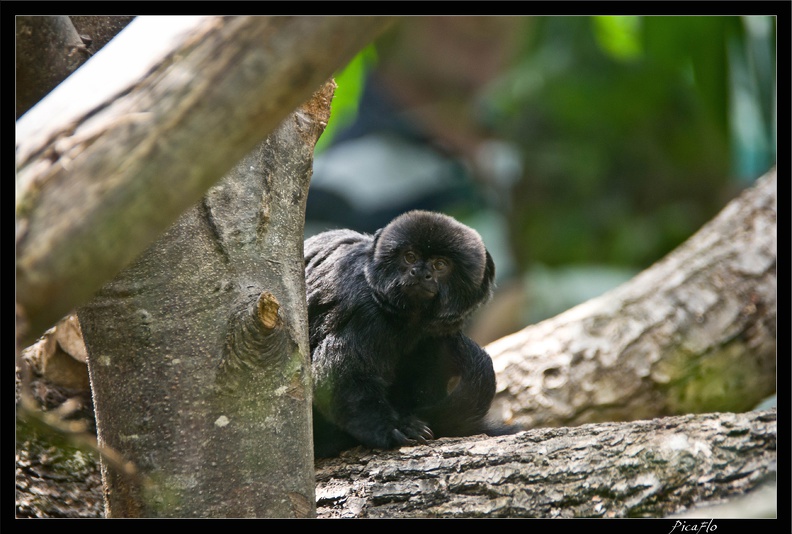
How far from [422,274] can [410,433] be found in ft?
2.25

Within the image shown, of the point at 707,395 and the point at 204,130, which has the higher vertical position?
the point at 204,130

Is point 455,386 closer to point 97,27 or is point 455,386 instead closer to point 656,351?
point 656,351

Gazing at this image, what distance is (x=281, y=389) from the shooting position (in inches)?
84.0

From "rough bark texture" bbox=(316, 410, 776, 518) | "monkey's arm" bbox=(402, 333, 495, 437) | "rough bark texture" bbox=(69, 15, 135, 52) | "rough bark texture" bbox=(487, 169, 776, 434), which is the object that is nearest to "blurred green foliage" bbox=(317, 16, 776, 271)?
"rough bark texture" bbox=(487, 169, 776, 434)

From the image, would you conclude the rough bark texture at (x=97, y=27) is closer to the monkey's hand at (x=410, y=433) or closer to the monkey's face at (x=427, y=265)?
the monkey's face at (x=427, y=265)

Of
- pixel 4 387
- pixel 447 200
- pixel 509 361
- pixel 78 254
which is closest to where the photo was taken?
pixel 78 254

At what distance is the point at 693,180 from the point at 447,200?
9.01ft

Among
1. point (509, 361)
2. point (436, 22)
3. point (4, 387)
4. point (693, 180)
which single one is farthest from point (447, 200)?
point (4, 387)

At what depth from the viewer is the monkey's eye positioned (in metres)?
3.29

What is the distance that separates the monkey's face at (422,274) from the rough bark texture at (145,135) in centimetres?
180

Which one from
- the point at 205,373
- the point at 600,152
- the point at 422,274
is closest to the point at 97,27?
the point at 205,373

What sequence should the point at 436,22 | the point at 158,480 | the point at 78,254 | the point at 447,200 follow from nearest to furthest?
the point at 78,254 < the point at 158,480 < the point at 436,22 < the point at 447,200

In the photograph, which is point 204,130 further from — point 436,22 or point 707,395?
point 436,22

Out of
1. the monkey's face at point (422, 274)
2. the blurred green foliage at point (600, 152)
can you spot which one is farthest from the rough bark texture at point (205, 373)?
the blurred green foliage at point (600, 152)
